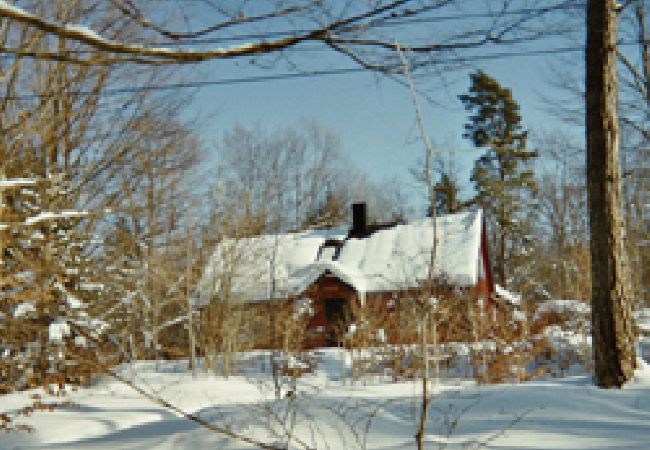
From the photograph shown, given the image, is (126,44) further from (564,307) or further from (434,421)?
(564,307)

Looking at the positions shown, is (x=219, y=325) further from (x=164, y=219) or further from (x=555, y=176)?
(x=555, y=176)

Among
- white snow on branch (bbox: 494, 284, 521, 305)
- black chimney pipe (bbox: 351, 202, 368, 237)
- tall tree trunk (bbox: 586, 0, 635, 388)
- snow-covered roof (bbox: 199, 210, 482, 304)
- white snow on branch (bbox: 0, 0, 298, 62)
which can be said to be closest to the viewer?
white snow on branch (bbox: 0, 0, 298, 62)

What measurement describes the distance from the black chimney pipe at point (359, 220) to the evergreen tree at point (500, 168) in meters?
9.18

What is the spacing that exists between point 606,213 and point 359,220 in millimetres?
18651

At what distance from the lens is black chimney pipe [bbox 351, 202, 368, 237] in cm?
2369

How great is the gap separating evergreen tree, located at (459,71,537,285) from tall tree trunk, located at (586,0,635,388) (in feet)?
81.2

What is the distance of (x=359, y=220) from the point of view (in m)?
23.8

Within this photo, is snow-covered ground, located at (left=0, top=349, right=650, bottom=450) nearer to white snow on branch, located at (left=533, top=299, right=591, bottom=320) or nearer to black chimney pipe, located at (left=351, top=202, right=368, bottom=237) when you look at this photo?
white snow on branch, located at (left=533, top=299, right=591, bottom=320)


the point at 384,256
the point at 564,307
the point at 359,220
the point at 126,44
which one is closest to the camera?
the point at 126,44

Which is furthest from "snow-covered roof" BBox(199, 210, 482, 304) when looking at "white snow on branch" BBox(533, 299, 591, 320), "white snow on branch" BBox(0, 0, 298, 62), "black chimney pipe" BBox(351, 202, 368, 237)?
"white snow on branch" BBox(0, 0, 298, 62)

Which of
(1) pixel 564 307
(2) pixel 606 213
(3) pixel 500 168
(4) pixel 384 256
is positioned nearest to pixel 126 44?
(2) pixel 606 213

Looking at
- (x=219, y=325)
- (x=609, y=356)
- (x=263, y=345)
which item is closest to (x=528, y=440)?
(x=609, y=356)

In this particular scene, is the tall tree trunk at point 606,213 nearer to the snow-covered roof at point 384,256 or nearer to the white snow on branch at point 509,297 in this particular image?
the white snow on branch at point 509,297

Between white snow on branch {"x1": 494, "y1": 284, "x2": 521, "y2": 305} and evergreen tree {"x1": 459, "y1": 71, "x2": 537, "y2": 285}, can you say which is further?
evergreen tree {"x1": 459, "y1": 71, "x2": 537, "y2": 285}
